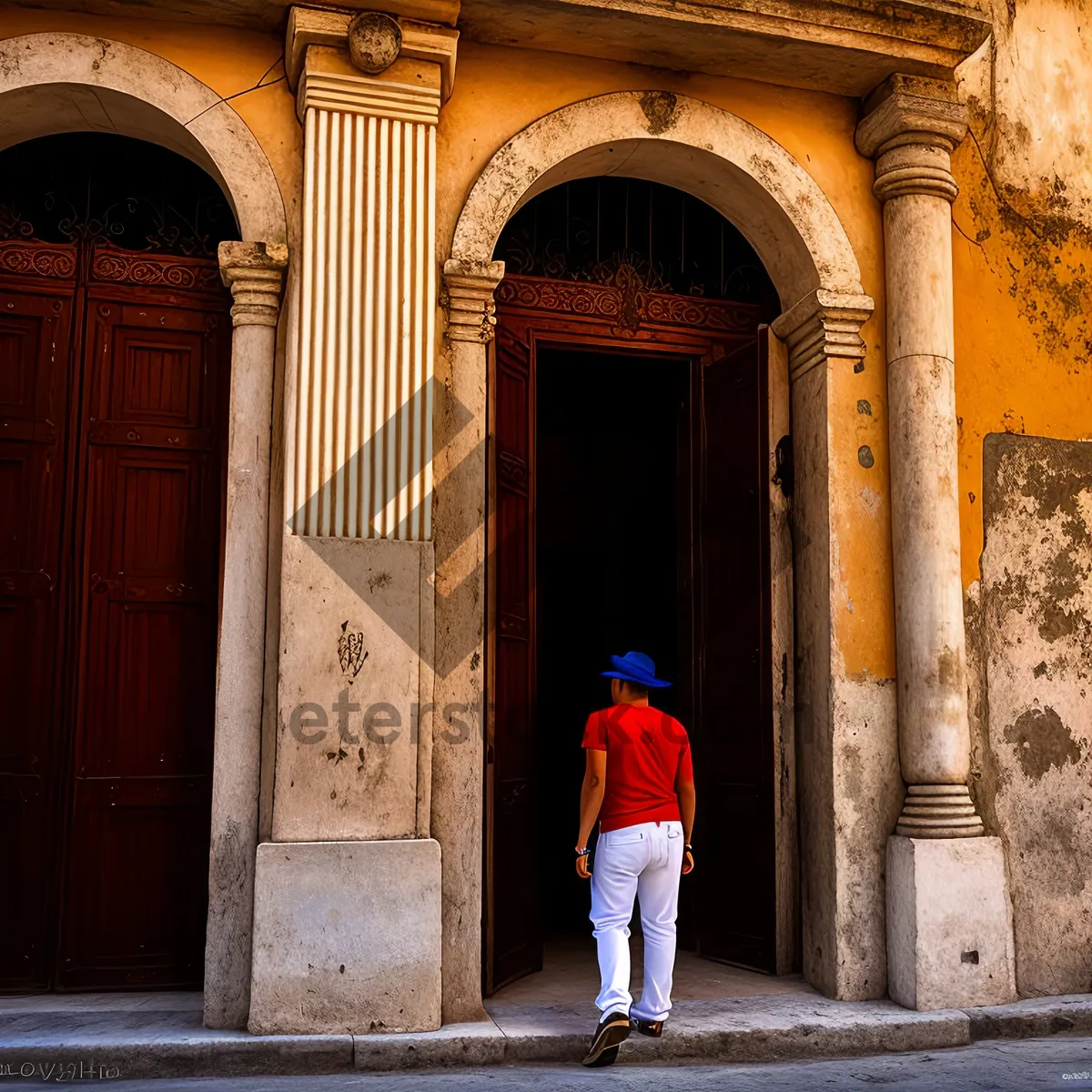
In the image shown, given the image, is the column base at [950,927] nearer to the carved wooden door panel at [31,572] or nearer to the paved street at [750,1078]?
the paved street at [750,1078]

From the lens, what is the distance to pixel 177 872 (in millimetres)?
5852

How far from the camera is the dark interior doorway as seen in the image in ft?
30.6

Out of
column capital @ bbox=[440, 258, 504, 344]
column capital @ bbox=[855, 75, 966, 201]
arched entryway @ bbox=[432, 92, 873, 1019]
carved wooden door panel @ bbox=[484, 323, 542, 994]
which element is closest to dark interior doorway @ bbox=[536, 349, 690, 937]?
arched entryway @ bbox=[432, 92, 873, 1019]

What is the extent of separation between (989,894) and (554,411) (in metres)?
5.56

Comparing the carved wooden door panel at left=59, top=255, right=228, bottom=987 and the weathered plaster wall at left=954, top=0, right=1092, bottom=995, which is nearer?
the carved wooden door panel at left=59, top=255, right=228, bottom=987

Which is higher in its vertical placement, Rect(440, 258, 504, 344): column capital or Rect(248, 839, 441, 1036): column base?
Rect(440, 258, 504, 344): column capital

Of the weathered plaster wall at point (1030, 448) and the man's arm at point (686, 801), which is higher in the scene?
the weathered plaster wall at point (1030, 448)

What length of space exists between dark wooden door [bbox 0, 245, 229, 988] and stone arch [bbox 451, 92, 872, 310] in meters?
1.67

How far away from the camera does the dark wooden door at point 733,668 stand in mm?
6527

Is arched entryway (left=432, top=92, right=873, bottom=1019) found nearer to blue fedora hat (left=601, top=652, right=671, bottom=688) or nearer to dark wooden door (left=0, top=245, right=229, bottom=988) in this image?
blue fedora hat (left=601, top=652, right=671, bottom=688)

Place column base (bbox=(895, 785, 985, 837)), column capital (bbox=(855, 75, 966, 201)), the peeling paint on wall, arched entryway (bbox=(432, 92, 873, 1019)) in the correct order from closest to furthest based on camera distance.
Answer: arched entryway (bbox=(432, 92, 873, 1019)), column base (bbox=(895, 785, 985, 837)), the peeling paint on wall, column capital (bbox=(855, 75, 966, 201))

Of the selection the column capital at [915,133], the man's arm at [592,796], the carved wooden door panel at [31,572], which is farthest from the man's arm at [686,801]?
the column capital at [915,133]

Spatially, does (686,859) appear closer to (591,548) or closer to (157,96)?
(157,96)

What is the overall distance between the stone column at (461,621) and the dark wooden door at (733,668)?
5.34ft
